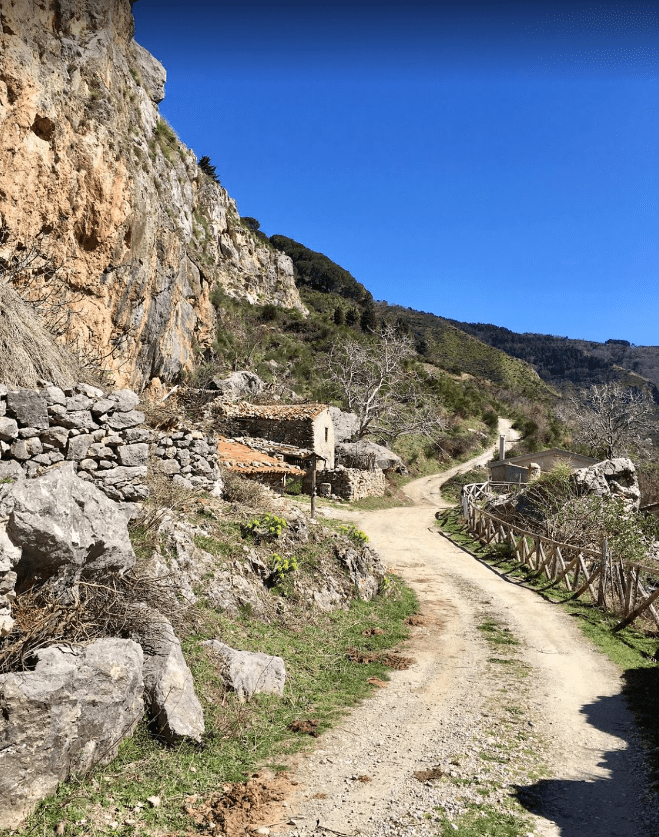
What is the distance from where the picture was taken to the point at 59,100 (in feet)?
41.8

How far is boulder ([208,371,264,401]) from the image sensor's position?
32.3m

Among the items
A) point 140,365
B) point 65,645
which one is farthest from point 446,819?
point 140,365

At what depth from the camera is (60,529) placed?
5.31 m

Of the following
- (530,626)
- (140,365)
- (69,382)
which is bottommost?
(530,626)

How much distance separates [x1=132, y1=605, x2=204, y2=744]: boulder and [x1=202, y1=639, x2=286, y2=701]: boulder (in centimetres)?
74

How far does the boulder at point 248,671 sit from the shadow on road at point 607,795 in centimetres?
305

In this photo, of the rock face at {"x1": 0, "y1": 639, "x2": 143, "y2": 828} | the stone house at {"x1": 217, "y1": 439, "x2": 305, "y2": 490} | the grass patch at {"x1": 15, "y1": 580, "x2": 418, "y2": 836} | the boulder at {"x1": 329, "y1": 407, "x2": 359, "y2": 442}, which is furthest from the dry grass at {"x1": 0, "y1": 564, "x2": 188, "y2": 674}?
the boulder at {"x1": 329, "y1": 407, "x2": 359, "y2": 442}

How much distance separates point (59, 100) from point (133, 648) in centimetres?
1278

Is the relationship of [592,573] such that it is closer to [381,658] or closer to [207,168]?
[381,658]

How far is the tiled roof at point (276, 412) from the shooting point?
27.8 metres

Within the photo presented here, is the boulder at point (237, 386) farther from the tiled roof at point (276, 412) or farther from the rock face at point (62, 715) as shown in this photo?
the rock face at point (62, 715)

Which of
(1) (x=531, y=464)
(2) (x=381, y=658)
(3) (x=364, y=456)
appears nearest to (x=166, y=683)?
(2) (x=381, y=658)

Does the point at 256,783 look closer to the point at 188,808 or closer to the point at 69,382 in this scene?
the point at 188,808

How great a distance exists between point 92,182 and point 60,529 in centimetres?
1107
